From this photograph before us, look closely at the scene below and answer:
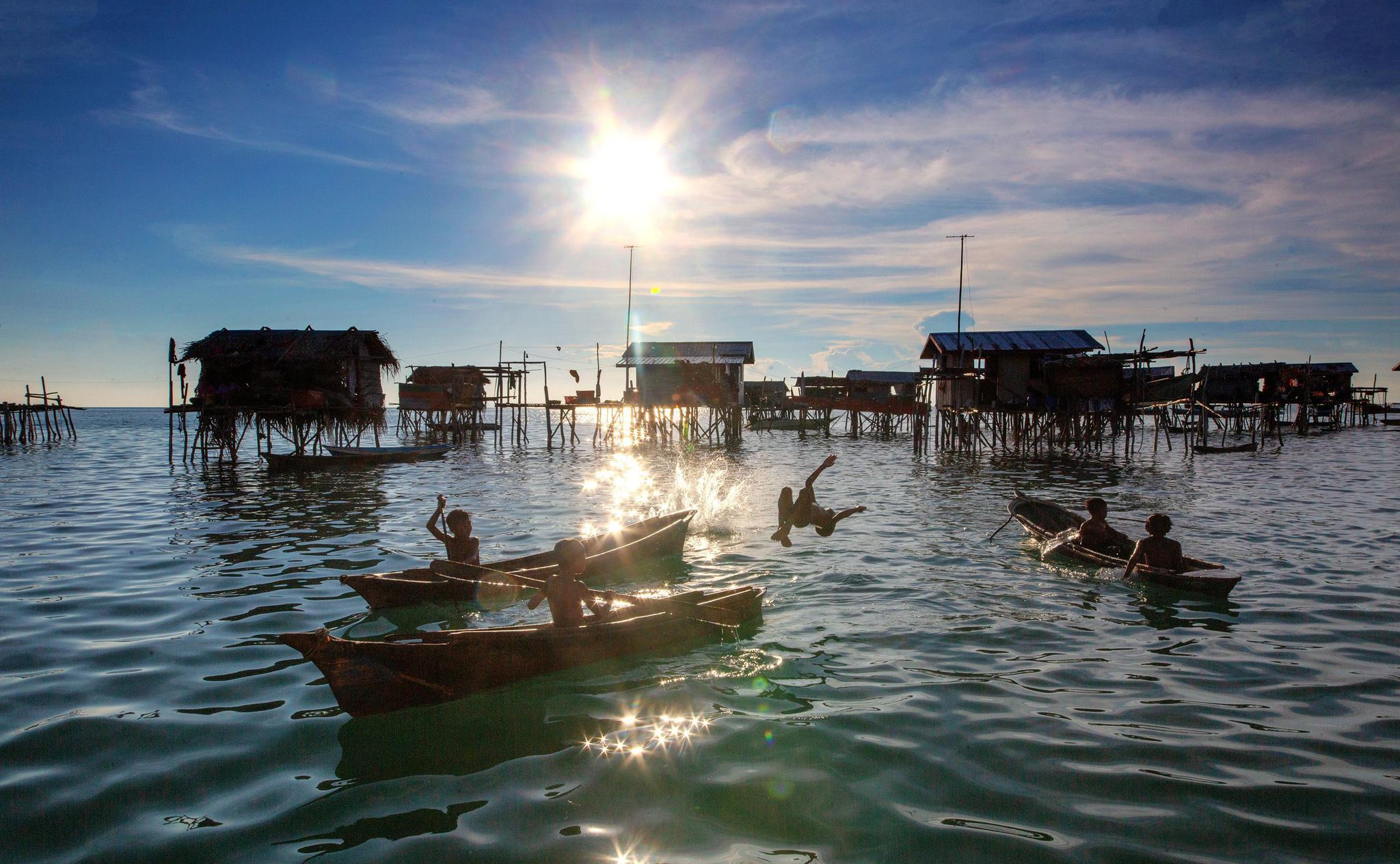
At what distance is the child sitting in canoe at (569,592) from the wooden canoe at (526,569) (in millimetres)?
1529

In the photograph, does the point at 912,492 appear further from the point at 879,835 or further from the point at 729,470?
the point at 879,835

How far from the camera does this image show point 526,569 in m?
9.46

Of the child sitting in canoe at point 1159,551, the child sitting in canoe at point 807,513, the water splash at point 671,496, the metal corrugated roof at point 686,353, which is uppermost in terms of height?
the metal corrugated roof at point 686,353

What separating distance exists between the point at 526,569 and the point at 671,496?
12438 millimetres

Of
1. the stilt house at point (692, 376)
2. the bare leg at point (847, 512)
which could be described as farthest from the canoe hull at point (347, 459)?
the bare leg at point (847, 512)

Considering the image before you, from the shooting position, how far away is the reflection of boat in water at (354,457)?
26797 millimetres

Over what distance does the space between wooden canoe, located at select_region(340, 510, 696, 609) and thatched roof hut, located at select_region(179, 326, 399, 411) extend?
23.7m

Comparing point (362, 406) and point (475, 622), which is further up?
point (362, 406)

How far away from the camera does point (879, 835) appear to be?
4.36 metres

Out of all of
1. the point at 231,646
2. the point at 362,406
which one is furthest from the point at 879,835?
the point at 362,406

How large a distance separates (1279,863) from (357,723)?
638cm

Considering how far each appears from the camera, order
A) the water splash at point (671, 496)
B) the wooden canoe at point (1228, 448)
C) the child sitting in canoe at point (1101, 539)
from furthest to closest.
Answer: the wooden canoe at point (1228, 448)
the water splash at point (671, 496)
the child sitting in canoe at point (1101, 539)

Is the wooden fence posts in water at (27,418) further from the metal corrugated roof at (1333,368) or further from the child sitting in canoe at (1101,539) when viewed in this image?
the metal corrugated roof at (1333,368)

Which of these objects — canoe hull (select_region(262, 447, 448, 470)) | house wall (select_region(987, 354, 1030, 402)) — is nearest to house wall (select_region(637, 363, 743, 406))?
canoe hull (select_region(262, 447, 448, 470))
